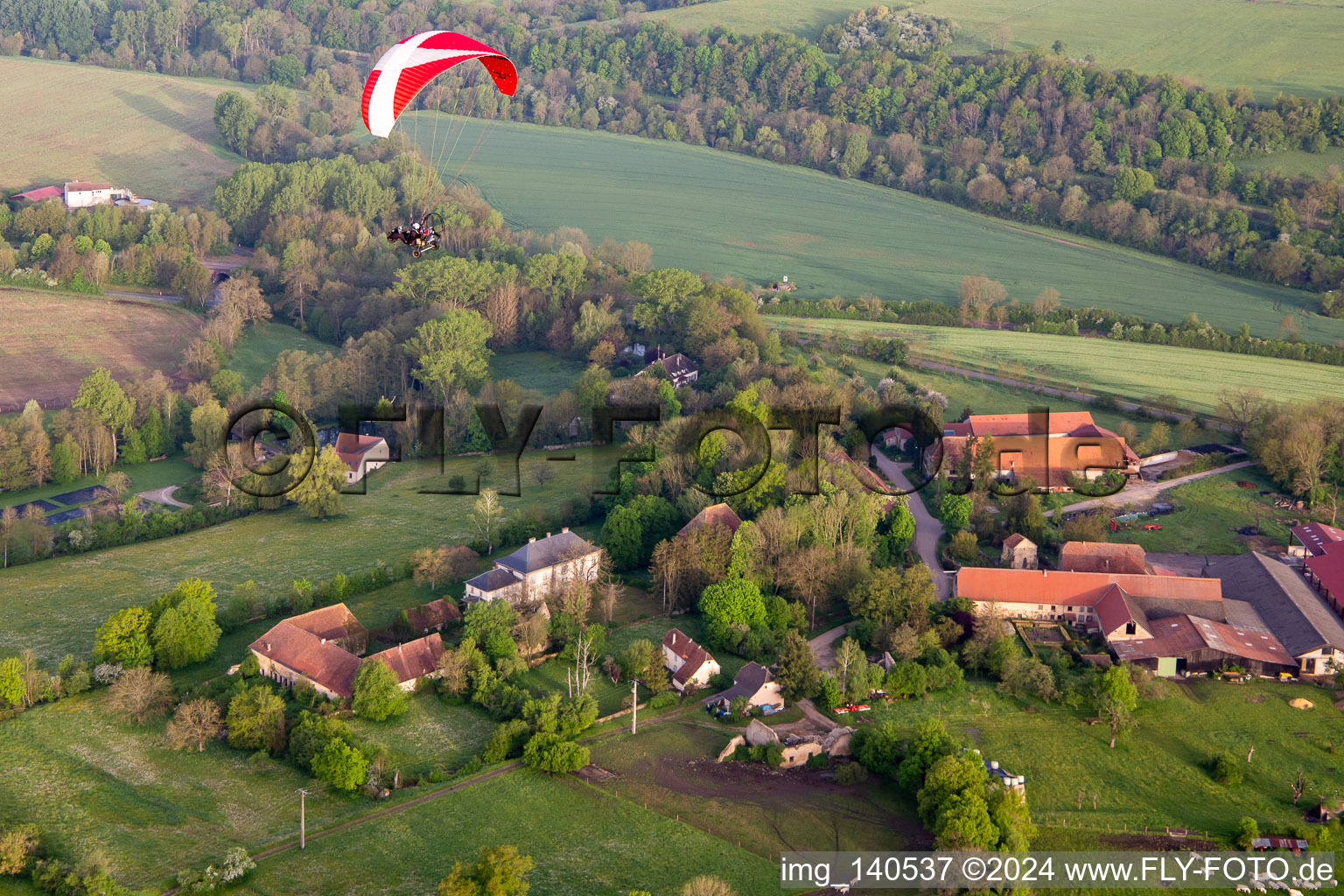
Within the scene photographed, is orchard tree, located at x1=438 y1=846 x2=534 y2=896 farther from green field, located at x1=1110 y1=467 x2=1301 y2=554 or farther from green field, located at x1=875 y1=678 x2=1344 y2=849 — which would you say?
green field, located at x1=1110 y1=467 x2=1301 y2=554

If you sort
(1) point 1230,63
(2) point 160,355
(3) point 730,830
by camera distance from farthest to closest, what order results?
(1) point 1230,63
(2) point 160,355
(3) point 730,830

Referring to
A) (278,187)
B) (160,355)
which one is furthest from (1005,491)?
(278,187)

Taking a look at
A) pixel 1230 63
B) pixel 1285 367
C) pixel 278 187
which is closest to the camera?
pixel 1285 367

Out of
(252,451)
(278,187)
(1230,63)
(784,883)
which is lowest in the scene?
(784,883)

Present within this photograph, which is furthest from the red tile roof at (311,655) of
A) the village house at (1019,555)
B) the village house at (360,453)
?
the village house at (1019,555)

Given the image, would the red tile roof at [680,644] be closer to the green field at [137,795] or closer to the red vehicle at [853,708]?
the red vehicle at [853,708]

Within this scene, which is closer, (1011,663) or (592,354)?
(1011,663)

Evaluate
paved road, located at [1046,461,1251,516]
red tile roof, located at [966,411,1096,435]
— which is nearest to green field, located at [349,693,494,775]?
paved road, located at [1046,461,1251,516]

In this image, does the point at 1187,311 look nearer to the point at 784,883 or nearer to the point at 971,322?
the point at 971,322
